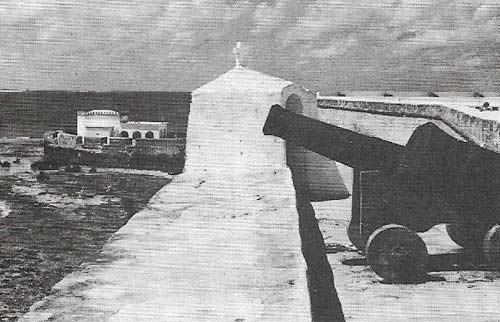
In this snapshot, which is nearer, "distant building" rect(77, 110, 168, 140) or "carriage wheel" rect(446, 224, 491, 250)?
"carriage wheel" rect(446, 224, 491, 250)

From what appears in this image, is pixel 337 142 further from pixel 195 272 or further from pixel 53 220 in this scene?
pixel 53 220

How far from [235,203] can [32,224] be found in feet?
47.3

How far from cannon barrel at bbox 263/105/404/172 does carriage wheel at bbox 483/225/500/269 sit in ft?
3.56

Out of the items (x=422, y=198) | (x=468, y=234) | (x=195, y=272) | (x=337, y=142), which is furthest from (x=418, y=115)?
(x=195, y=272)

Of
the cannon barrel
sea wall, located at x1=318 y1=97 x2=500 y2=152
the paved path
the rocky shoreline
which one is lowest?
the rocky shoreline

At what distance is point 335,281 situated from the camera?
6121mm

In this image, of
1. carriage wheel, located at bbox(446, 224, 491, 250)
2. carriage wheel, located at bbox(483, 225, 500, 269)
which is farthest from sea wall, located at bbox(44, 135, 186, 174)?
carriage wheel, located at bbox(483, 225, 500, 269)

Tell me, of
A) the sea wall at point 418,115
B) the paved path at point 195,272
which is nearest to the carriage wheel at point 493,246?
the sea wall at point 418,115

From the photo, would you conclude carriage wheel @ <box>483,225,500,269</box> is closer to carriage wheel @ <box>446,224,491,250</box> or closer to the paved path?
carriage wheel @ <box>446,224,491,250</box>

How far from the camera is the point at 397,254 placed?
5941mm

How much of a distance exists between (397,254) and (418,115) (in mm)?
5398

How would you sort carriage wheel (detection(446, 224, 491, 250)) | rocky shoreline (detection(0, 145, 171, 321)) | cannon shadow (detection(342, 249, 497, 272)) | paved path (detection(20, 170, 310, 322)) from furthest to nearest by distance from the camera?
rocky shoreline (detection(0, 145, 171, 321)), cannon shadow (detection(342, 249, 497, 272)), carriage wheel (detection(446, 224, 491, 250)), paved path (detection(20, 170, 310, 322))

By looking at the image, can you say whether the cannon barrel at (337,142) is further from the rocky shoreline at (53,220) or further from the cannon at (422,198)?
the rocky shoreline at (53,220)

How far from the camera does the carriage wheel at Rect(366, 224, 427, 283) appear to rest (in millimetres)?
5844
